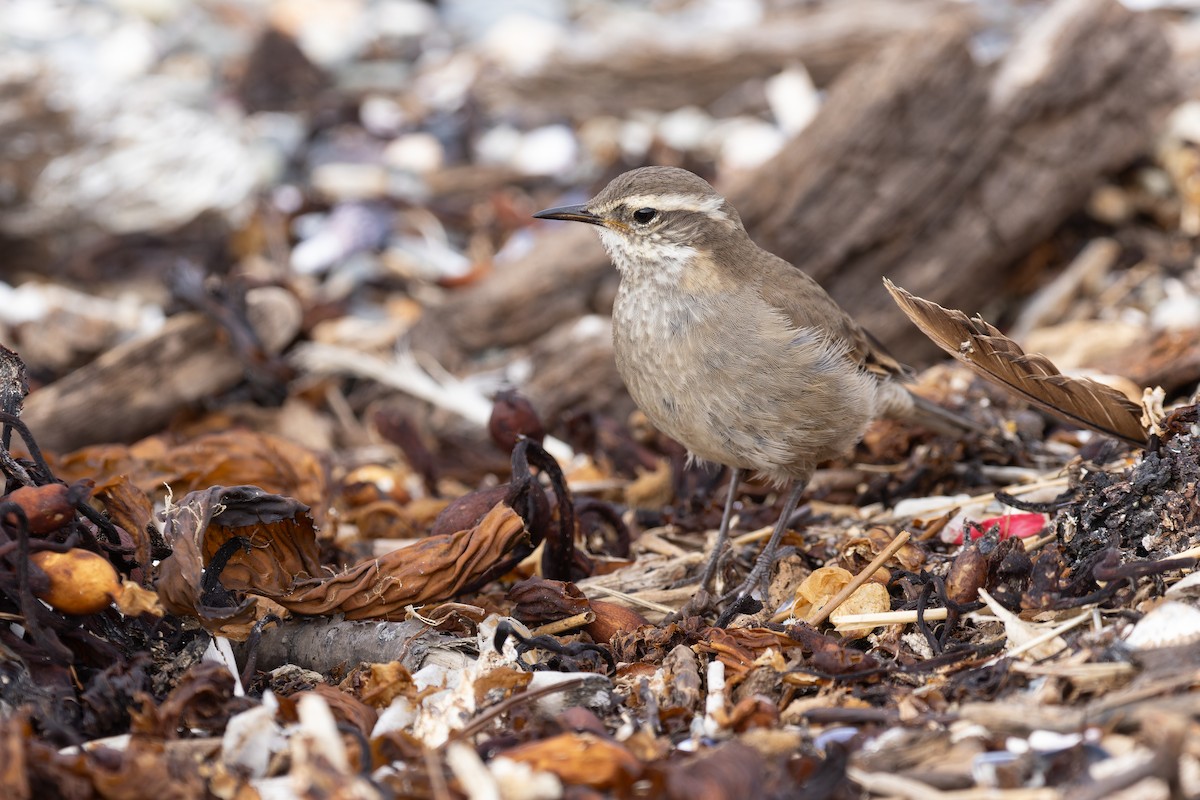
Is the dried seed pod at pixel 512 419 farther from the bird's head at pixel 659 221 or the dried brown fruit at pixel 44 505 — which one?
the dried brown fruit at pixel 44 505

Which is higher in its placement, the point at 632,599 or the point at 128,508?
the point at 128,508

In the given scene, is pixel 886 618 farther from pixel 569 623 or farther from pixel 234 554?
pixel 234 554

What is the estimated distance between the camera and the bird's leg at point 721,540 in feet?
15.9

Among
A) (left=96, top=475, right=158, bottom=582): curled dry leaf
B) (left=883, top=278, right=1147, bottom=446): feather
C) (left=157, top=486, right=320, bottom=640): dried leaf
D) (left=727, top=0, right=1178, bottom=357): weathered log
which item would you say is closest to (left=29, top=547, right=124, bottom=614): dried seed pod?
(left=157, top=486, right=320, bottom=640): dried leaf

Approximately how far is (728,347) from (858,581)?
110cm

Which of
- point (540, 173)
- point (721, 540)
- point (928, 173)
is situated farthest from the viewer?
point (540, 173)

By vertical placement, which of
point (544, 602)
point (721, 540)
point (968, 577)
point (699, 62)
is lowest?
point (721, 540)

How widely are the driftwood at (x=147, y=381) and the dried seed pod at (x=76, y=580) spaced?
328cm

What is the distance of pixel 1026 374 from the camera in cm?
438

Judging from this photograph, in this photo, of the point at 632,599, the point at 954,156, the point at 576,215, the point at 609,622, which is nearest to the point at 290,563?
the point at 609,622

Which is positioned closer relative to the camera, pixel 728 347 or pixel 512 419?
pixel 728 347

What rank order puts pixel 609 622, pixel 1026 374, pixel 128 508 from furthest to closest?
pixel 1026 374 < pixel 609 622 < pixel 128 508

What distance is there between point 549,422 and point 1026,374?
297cm

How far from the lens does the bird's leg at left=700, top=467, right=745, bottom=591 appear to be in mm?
4844
